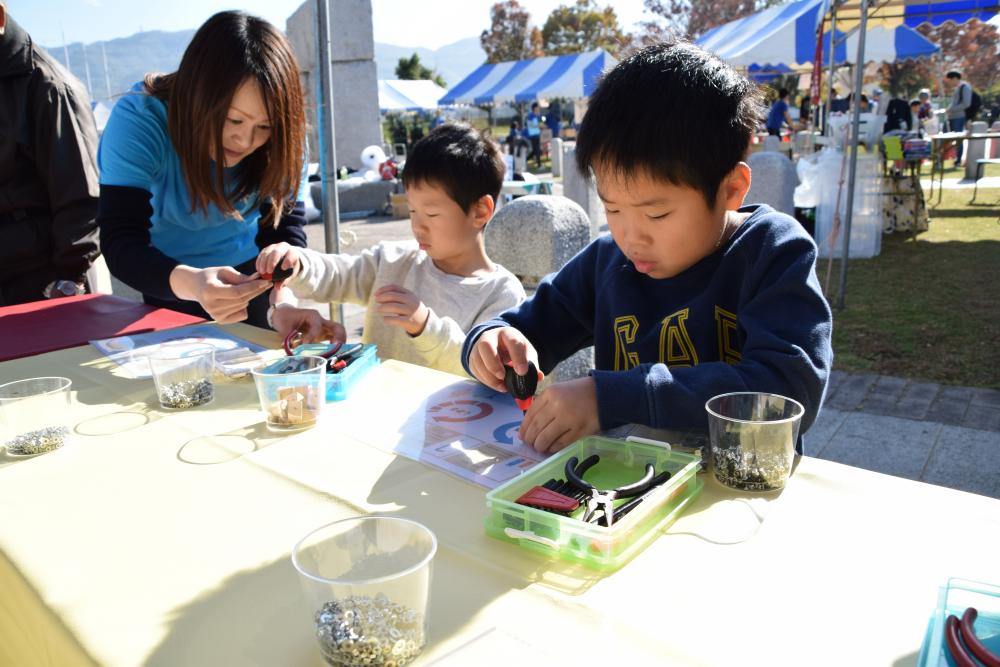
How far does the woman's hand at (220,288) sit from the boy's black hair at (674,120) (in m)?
0.97

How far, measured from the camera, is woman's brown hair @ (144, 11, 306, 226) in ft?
7.07

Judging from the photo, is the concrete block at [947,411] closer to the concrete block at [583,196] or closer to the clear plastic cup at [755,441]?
the concrete block at [583,196]

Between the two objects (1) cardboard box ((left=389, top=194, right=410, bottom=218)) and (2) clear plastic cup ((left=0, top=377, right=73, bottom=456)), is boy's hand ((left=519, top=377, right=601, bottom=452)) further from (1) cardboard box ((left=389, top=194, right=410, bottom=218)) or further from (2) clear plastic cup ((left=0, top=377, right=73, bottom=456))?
(1) cardboard box ((left=389, top=194, right=410, bottom=218))

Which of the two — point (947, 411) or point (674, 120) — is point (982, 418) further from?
point (674, 120)

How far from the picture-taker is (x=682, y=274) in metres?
1.65

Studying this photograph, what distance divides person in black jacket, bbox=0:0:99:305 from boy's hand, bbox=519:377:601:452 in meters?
2.47

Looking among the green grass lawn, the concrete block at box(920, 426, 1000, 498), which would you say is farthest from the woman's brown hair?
the green grass lawn

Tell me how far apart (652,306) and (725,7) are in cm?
4620

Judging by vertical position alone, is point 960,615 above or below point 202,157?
below

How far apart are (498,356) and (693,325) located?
1.42 ft

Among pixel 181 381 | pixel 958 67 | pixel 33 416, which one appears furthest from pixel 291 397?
pixel 958 67

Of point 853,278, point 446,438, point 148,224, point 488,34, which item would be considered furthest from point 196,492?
point 488,34

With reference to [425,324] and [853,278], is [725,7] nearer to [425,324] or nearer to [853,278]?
[853,278]

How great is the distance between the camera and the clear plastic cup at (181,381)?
5.32 ft
